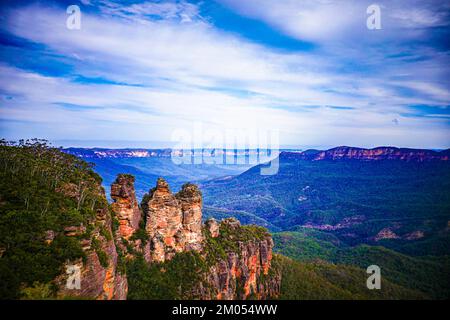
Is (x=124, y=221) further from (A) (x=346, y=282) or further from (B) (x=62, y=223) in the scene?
(A) (x=346, y=282)

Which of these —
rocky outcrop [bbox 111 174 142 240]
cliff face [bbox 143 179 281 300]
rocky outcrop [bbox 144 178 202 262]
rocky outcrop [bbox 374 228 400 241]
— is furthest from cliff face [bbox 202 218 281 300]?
rocky outcrop [bbox 374 228 400 241]

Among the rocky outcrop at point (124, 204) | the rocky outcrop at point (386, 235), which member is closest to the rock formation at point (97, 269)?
the rocky outcrop at point (124, 204)

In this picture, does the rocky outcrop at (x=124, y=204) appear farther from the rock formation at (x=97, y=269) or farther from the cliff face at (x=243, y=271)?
the cliff face at (x=243, y=271)

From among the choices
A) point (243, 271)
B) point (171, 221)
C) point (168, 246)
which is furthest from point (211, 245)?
point (171, 221)

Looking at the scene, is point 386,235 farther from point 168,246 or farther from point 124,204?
point 124,204

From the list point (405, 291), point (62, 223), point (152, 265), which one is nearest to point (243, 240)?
point (152, 265)
